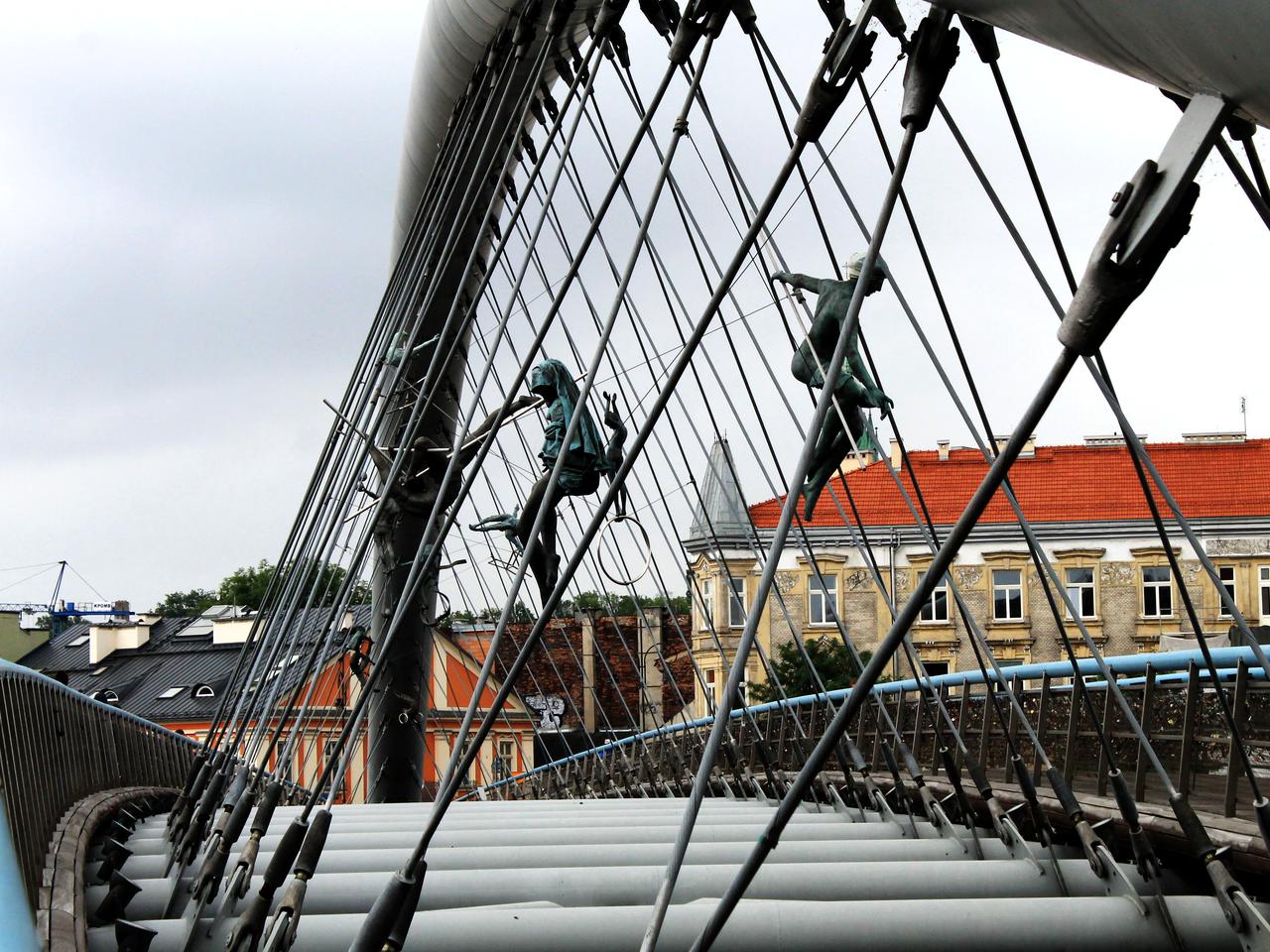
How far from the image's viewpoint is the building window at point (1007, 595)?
4372cm

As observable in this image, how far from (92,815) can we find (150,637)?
49605 mm

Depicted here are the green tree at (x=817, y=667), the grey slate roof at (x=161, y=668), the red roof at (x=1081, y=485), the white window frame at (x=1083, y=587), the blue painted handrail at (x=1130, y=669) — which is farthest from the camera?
the grey slate roof at (x=161, y=668)

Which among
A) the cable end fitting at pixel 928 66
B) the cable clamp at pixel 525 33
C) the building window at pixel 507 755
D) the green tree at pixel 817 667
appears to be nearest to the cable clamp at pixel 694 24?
the cable end fitting at pixel 928 66

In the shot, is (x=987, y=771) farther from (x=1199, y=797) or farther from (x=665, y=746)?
(x=665, y=746)

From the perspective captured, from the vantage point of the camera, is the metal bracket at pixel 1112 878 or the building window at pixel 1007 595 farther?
the building window at pixel 1007 595

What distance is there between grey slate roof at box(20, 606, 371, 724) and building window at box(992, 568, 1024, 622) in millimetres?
19159

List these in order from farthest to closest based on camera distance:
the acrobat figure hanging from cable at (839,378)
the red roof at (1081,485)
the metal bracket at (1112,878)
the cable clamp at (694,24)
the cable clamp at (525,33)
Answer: the red roof at (1081,485), the cable clamp at (525,33), the acrobat figure hanging from cable at (839,378), the metal bracket at (1112,878), the cable clamp at (694,24)

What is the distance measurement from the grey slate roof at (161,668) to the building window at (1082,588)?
839 inches

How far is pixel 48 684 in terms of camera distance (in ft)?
25.5

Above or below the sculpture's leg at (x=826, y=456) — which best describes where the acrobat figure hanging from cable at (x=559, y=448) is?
above

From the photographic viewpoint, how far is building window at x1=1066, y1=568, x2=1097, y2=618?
145 feet

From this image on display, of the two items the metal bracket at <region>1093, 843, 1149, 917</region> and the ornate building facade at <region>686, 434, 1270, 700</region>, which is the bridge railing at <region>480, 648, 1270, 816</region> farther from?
the ornate building facade at <region>686, 434, 1270, 700</region>

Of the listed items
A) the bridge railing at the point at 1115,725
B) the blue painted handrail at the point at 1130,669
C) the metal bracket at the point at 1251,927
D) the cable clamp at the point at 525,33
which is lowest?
→ the metal bracket at the point at 1251,927

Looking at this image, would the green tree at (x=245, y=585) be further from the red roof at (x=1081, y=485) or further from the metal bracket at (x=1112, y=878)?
the metal bracket at (x=1112, y=878)
